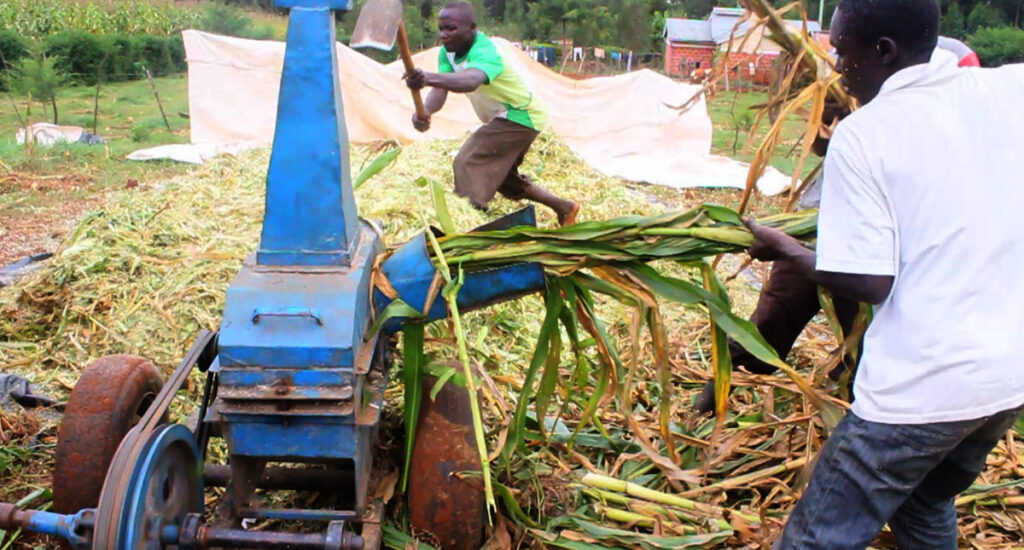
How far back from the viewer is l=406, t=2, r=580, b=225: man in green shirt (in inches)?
242

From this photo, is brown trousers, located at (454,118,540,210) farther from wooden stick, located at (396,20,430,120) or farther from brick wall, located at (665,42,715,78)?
brick wall, located at (665,42,715,78)

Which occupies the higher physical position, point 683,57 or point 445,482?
point 445,482

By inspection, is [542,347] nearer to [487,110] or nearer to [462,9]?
[462,9]

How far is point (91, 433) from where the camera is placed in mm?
2826

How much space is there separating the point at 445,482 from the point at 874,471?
128 cm

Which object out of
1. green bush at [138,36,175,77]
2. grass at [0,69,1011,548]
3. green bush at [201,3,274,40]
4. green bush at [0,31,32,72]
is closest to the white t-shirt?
grass at [0,69,1011,548]

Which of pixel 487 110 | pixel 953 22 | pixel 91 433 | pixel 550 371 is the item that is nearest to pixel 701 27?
pixel 953 22

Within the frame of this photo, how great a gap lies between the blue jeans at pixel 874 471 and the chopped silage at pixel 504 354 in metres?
0.59

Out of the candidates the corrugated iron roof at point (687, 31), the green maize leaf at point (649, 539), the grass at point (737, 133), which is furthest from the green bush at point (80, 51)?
the green maize leaf at point (649, 539)

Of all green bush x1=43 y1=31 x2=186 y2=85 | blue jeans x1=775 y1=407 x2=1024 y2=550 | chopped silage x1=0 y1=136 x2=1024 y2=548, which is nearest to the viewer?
blue jeans x1=775 y1=407 x2=1024 y2=550

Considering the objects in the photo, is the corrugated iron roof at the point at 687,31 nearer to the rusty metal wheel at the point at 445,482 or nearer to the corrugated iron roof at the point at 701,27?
the corrugated iron roof at the point at 701,27

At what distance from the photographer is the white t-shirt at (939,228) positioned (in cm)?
199

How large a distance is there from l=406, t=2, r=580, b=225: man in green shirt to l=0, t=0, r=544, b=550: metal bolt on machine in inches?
136

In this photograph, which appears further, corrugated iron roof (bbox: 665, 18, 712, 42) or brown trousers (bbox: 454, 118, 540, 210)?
corrugated iron roof (bbox: 665, 18, 712, 42)
